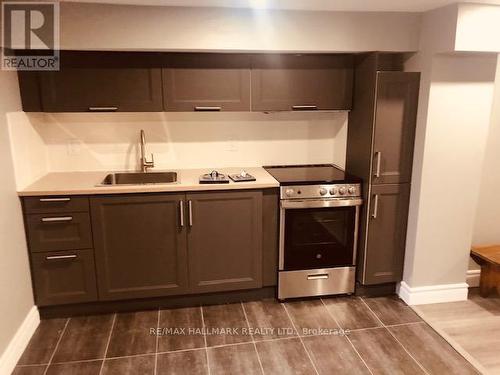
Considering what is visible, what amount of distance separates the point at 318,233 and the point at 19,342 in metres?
2.14

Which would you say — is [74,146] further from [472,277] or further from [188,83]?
[472,277]

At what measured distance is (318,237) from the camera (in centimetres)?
298

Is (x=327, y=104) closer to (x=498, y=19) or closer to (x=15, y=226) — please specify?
(x=498, y=19)

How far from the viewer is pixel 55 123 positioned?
3.04 meters

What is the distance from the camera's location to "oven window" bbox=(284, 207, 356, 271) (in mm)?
2916

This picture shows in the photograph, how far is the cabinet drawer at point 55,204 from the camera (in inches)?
102

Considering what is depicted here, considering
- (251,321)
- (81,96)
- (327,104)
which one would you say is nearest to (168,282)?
(251,321)

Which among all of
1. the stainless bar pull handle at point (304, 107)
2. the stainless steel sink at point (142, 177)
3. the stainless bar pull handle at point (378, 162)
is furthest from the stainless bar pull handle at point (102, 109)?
the stainless bar pull handle at point (378, 162)

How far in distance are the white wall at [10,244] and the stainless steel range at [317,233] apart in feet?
5.84

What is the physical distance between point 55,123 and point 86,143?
271 mm

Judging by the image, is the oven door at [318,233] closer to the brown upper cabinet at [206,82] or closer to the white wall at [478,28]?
the brown upper cabinet at [206,82]

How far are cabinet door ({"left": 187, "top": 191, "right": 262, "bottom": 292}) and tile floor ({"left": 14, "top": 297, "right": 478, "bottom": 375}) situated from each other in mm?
233

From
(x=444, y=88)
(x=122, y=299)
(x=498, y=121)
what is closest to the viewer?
(x=444, y=88)

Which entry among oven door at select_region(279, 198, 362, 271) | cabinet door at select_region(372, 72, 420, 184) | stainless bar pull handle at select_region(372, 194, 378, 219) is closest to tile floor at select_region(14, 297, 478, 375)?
oven door at select_region(279, 198, 362, 271)
